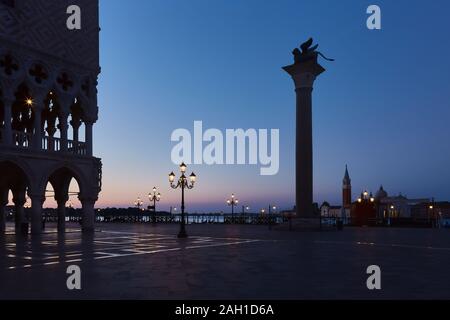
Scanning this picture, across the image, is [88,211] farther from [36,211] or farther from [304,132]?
[304,132]

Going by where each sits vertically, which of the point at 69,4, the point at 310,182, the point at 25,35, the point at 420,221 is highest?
the point at 69,4

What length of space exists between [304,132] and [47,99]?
1753cm

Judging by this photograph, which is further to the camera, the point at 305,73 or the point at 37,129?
the point at 305,73

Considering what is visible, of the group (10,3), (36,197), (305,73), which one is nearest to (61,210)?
(36,197)

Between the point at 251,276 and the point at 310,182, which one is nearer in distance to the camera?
the point at 251,276

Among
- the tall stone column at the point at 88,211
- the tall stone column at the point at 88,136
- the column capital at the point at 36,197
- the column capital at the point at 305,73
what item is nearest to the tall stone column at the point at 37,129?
the column capital at the point at 36,197

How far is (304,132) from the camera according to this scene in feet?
106

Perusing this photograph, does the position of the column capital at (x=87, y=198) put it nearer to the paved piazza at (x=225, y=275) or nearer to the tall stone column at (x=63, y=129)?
the tall stone column at (x=63, y=129)

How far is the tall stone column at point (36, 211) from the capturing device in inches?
1017

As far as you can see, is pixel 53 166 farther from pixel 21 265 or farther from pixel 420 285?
pixel 420 285
